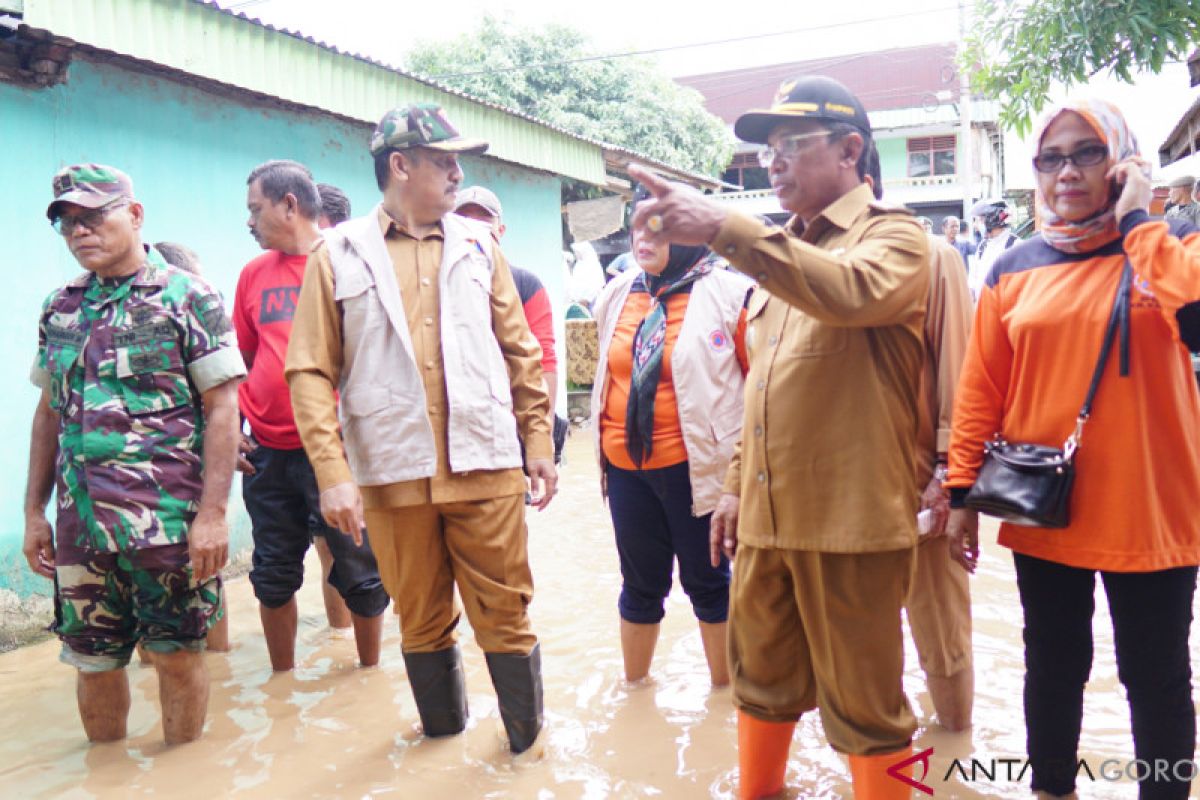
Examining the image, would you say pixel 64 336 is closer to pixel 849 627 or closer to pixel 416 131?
pixel 416 131

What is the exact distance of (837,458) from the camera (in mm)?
2357

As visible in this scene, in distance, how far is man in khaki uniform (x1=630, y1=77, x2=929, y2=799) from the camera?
233cm

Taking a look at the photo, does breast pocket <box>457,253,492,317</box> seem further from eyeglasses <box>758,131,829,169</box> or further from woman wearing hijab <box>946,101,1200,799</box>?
woman wearing hijab <box>946,101,1200,799</box>

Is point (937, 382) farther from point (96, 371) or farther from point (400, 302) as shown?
point (96, 371)

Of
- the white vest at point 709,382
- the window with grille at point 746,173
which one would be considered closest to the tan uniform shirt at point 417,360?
the white vest at point 709,382

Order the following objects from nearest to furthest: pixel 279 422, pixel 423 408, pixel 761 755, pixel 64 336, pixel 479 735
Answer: pixel 761 755 → pixel 423 408 → pixel 64 336 → pixel 479 735 → pixel 279 422

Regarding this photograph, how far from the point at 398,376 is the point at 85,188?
4.21 feet

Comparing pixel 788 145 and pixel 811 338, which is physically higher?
pixel 788 145

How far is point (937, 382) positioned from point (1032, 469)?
27.8 inches

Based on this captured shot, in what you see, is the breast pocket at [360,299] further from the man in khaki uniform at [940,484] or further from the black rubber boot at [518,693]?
the man in khaki uniform at [940,484]

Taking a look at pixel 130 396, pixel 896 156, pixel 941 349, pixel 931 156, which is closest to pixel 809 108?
pixel 941 349

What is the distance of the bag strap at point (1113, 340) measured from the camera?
2324 mm

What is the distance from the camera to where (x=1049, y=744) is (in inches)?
104

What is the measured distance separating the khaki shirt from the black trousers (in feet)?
1.65
